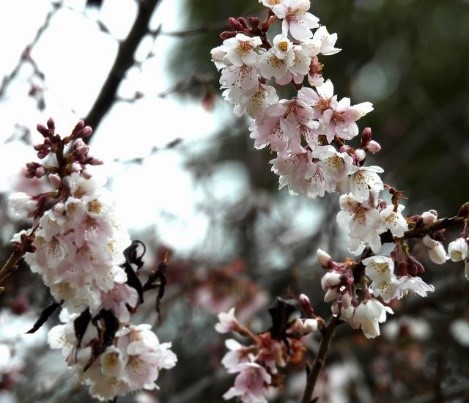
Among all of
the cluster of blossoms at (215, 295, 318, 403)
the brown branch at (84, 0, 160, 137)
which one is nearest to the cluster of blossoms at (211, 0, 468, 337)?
the cluster of blossoms at (215, 295, 318, 403)

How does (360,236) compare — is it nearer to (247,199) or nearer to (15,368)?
(15,368)

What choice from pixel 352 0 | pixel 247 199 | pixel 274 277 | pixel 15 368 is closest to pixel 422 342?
pixel 274 277

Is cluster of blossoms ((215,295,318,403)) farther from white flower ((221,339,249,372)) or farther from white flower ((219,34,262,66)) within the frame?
white flower ((219,34,262,66))

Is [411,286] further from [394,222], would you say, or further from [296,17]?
[296,17]

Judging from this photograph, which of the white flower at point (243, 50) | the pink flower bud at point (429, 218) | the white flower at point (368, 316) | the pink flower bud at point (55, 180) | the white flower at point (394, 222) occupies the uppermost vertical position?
the white flower at point (243, 50)

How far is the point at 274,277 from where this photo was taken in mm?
4613

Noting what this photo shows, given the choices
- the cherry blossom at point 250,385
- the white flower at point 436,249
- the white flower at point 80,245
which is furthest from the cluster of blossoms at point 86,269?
the white flower at point 436,249

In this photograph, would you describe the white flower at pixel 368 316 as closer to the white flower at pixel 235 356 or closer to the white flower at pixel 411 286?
the white flower at pixel 411 286

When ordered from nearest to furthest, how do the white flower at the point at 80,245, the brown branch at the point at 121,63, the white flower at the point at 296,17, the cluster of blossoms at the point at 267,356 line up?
the white flower at the point at 80,245 → the white flower at the point at 296,17 → the cluster of blossoms at the point at 267,356 → the brown branch at the point at 121,63

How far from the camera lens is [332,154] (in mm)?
1358

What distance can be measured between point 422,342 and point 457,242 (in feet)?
11.9

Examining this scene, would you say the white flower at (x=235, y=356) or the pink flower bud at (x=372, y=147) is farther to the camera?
the white flower at (x=235, y=356)

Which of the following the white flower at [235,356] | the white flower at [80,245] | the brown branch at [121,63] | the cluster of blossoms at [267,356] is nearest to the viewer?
the white flower at [80,245]

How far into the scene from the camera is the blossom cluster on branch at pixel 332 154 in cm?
135
